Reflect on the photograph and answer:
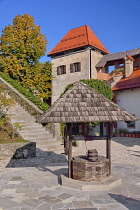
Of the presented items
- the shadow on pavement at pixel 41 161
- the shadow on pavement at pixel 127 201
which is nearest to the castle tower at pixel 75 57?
the shadow on pavement at pixel 41 161

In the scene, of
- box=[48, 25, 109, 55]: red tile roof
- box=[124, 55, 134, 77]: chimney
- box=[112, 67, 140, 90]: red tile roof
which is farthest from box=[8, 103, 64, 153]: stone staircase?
box=[48, 25, 109, 55]: red tile roof

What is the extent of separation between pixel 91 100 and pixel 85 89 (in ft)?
1.79

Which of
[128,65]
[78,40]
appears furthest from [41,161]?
[78,40]

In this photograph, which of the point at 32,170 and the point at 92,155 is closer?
the point at 92,155

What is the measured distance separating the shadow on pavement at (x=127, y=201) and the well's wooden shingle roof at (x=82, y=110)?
1.90 meters

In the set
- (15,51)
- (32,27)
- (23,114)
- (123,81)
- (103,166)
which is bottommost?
(103,166)

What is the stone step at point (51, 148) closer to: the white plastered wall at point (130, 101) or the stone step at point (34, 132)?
the stone step at point (34, 132)

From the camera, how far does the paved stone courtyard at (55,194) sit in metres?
4.50

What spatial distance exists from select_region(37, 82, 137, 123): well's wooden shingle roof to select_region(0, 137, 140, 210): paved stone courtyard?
1843mm

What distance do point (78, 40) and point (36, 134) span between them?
677 inches

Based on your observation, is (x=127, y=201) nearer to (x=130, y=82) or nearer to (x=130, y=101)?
(x=130, y=101)

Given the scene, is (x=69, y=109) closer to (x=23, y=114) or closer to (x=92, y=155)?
(x=92, y=155)

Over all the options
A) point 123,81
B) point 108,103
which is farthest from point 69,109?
point 123,81

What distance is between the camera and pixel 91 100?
6176 mm
